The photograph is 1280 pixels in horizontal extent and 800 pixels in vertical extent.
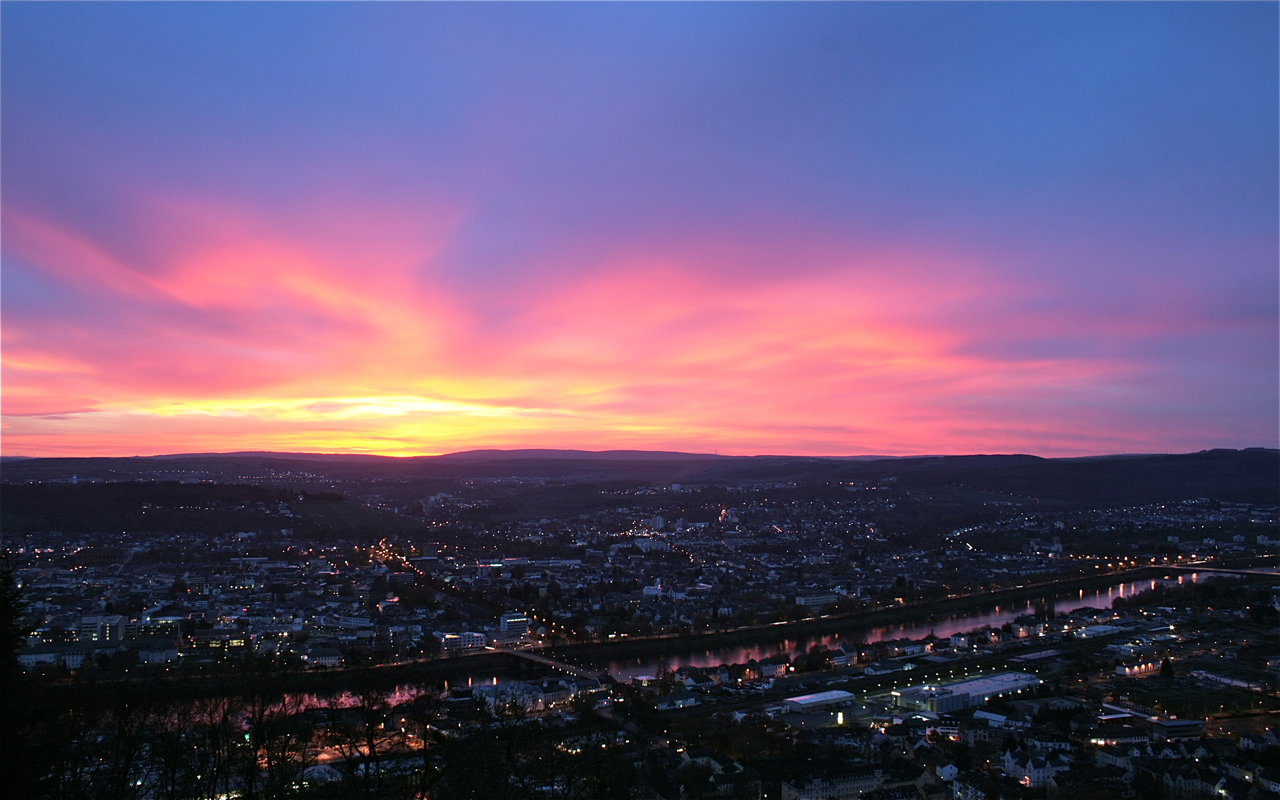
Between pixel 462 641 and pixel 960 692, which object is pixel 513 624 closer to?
pixel 462 641

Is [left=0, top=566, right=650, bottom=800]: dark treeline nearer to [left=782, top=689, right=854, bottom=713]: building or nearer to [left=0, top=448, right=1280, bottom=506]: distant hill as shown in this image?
[left=782, top=689, right=854, bottom=713]: building

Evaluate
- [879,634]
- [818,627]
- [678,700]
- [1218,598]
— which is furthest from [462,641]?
[1218,598]

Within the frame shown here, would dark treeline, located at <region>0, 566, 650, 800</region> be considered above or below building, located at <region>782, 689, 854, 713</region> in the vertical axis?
above

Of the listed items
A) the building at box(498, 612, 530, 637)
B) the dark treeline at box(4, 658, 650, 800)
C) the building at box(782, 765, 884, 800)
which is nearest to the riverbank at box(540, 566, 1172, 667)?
the building at box(498, 612, 530, 637)

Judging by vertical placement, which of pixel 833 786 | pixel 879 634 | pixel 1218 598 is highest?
pixel 833 786

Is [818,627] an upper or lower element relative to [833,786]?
lower

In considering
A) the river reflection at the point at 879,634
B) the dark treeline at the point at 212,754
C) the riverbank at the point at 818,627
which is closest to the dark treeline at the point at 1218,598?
the river reflection at the point at 879,634

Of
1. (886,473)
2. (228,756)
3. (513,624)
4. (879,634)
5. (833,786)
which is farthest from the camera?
(886,473)

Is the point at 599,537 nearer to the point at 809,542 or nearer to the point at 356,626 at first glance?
the point at 809,542
